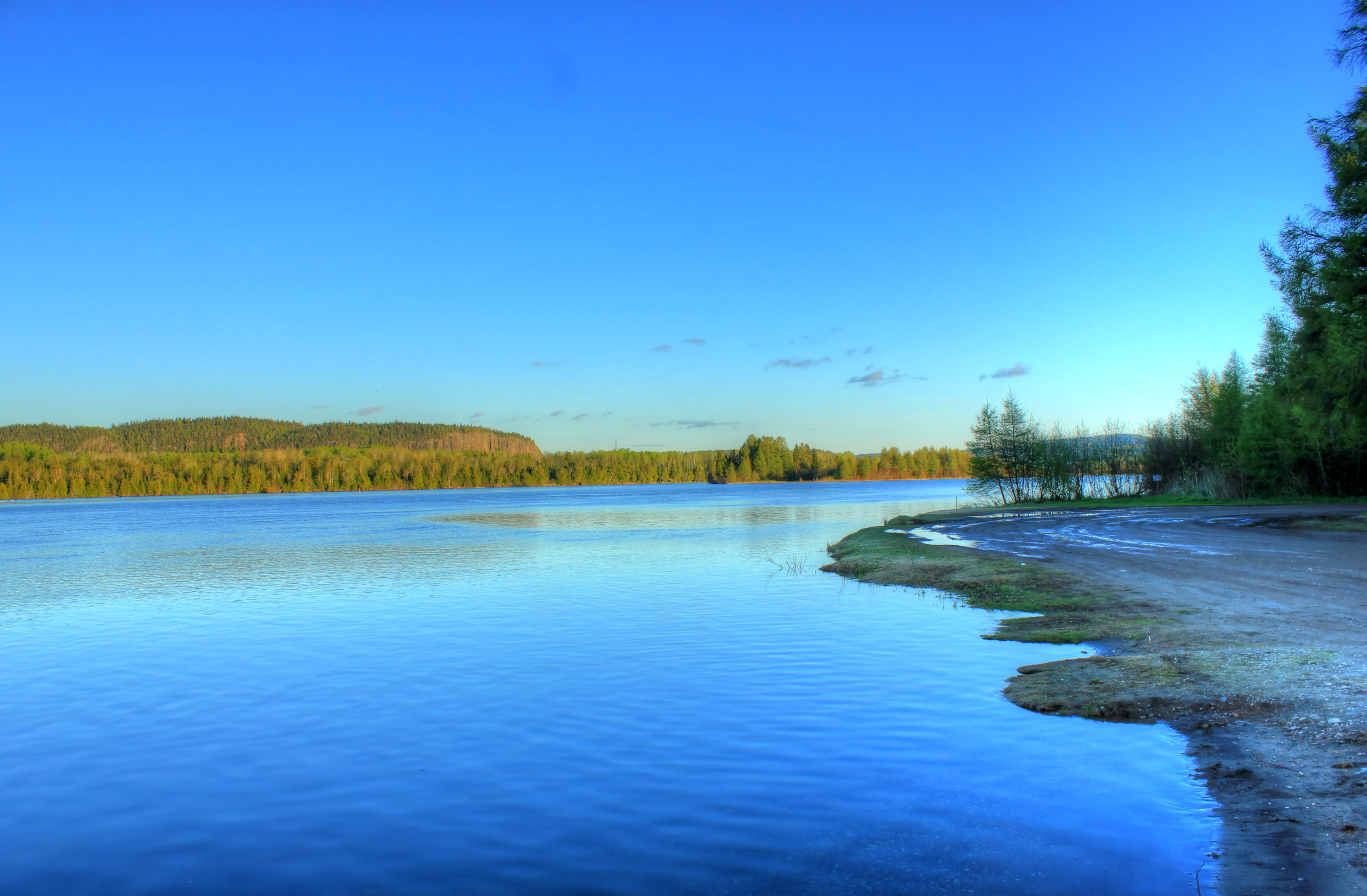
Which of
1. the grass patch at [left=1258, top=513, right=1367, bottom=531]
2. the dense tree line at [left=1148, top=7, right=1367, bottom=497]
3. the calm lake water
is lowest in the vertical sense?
the calm lake water

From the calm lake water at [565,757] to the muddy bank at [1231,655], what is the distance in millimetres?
517

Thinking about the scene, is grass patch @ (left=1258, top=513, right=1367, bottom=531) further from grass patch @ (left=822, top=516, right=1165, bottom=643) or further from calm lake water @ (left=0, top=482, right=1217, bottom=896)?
calm lake water @ (left=0, top=482, right=1217, bottom=896)

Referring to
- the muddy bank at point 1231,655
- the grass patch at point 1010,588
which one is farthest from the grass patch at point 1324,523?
the grass patch at point 1010,588

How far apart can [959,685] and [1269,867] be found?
6.28m

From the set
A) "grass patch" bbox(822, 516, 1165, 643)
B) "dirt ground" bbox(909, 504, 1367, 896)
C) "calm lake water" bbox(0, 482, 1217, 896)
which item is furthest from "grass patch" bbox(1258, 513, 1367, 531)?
"calm lake water" bbox(0, 482, 1217, 896)

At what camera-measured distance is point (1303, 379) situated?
36.9 meters

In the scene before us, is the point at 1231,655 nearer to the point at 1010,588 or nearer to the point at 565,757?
the point at 1010,588

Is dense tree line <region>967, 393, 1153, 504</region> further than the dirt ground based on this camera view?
Yes

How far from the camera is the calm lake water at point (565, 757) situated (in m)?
6.55

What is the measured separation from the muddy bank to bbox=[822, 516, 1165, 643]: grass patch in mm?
79

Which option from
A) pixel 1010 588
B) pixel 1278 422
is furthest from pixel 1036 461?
pixel 1010 588

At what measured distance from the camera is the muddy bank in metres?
6.53

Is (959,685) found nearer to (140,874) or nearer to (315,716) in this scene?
(315,716)

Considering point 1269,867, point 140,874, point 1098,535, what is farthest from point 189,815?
point 1098,535
